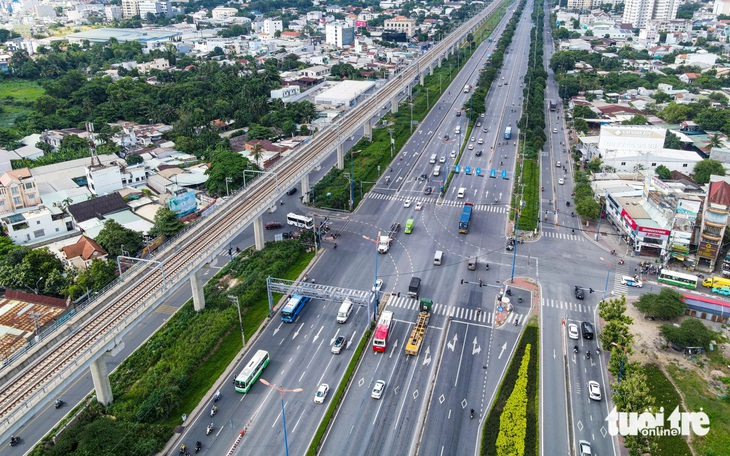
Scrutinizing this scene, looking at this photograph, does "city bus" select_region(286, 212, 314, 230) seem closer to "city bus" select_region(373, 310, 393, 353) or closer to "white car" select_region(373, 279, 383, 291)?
"white car" select_region(373, 279, 383, 291)

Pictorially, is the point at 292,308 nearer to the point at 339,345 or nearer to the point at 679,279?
the point at 339,345

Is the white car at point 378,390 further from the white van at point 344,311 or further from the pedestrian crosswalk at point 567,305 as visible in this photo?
the pedestrian crosswalk at point 567,305

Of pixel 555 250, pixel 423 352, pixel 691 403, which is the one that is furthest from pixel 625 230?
pixel 423 352

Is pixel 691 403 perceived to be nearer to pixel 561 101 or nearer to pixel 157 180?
pixel 157 180

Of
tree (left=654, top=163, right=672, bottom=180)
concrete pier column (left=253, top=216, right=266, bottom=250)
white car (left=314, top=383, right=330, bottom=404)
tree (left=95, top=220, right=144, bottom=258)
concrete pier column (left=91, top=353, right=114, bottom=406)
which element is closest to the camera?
concrete pier column (left=91, top=353, right=114, bottom=406)

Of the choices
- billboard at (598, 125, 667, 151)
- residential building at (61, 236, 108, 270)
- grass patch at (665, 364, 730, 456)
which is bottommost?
grass patch at (665, 364, 730, 456)

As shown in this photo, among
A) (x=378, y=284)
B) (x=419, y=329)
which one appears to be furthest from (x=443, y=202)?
(x=419, y=329)

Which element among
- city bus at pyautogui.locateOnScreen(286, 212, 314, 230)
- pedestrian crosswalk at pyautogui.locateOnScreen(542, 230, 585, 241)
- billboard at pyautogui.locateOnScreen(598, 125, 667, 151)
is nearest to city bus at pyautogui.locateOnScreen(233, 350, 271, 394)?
city bus at pyautogui.locateOnScreen(286, 212, 314, 230)
